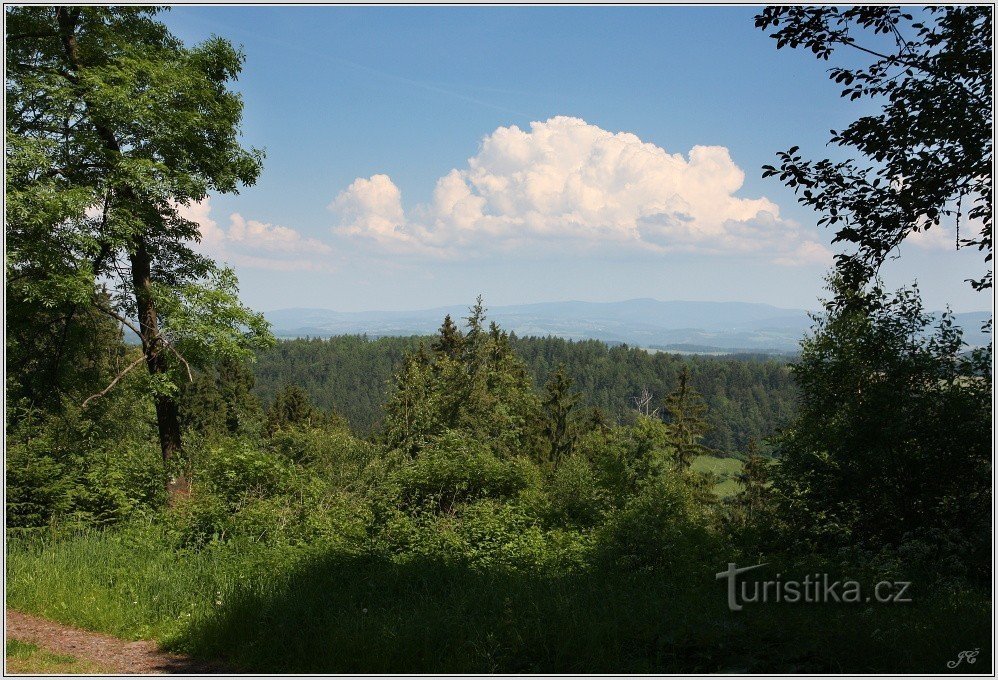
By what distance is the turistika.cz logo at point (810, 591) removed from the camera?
7066 millimetres

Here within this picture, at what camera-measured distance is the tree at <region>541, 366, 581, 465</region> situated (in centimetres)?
4472

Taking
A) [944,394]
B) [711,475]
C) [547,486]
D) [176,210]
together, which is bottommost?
[711,475]

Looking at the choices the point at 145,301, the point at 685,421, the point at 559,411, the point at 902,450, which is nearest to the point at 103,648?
the point at 145,301

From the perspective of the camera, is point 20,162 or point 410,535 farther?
point 410,535

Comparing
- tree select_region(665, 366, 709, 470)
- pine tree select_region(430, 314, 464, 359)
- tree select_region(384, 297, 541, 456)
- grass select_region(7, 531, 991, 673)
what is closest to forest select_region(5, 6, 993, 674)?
grass select_region(7, 531, 991, 673)

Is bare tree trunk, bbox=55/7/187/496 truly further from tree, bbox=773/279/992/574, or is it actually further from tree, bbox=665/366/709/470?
tree, bbox=665/366/709/470

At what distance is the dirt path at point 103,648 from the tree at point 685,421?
35293 mm

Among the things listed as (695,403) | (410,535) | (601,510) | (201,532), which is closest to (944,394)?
(601,510)

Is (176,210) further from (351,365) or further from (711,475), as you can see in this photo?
(351,365)

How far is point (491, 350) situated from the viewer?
34.9 metres

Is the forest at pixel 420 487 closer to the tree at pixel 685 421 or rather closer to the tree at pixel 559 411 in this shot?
the tree at pixel 685 421

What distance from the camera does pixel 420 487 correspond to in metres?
12.7

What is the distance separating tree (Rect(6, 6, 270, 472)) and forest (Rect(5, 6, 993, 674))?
0.16 ft

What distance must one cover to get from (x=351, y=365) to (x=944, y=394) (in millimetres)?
134041
